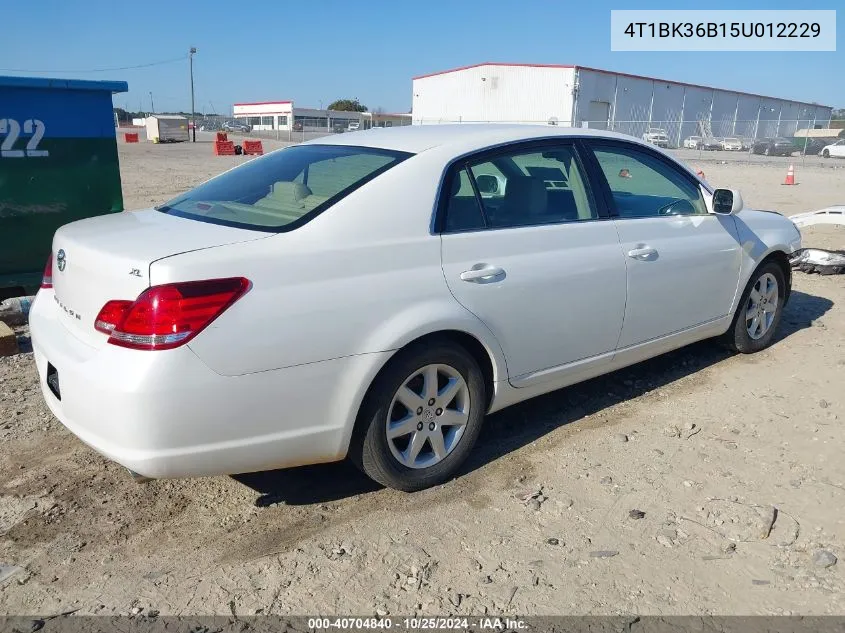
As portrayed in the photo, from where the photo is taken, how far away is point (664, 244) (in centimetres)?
423

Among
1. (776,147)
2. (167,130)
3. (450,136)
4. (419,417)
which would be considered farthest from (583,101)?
(419,417)

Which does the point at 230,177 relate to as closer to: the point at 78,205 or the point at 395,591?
the point at 395,591

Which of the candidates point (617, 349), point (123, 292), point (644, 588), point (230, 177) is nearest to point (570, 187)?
point (617, 349)

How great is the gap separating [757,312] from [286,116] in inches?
3144

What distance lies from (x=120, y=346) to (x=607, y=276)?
244cm

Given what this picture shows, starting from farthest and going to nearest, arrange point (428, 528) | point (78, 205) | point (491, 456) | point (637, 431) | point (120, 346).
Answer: point (78, 205)
point (637, 431)
point (491, 456)
point (428, 528)
point (120, 346)

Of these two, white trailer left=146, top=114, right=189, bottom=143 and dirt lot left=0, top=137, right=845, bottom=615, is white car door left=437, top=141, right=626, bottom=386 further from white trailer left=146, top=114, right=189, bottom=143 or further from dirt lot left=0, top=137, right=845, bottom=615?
white trailer left=146, top=114, right=189, bottom=143

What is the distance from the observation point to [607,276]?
3.87 m

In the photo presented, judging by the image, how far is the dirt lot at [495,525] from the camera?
2.67m

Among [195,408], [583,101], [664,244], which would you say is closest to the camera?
[195,408]

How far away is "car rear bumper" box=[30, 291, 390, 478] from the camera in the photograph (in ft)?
8.46

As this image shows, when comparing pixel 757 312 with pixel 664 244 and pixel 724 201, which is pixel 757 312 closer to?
pixel 724 201

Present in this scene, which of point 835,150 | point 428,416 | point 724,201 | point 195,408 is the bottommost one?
point 428,416

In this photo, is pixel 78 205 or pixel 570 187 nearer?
pixel 570 187
